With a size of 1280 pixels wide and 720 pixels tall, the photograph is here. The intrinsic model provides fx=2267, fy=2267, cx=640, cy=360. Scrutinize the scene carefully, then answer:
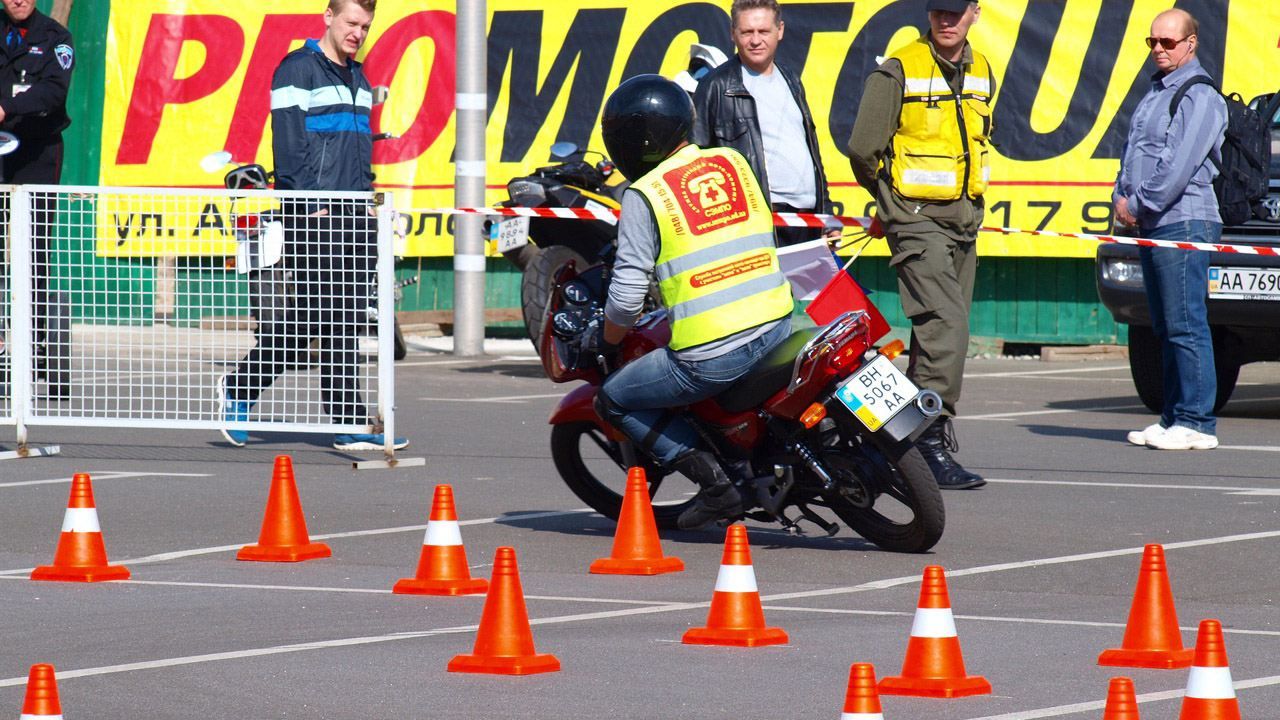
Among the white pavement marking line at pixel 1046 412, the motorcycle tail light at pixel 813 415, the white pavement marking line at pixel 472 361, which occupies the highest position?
the white pavement marking line at pixel 472 361

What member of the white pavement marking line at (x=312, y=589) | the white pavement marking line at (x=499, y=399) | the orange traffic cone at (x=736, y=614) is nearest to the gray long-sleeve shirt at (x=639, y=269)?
the white pavement marking line at (x=312, y=589)

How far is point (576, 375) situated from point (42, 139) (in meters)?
5.45

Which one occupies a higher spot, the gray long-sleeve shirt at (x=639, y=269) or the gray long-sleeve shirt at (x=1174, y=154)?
the gray long-sleeve shirt at (x=1174, y=154)

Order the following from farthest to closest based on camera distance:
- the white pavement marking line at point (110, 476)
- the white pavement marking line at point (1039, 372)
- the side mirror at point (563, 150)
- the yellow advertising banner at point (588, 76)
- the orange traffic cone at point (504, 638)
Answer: the yellow advertising banner at point (588, 76) < the white pavement marking line at point (1039, 372) < the side mirror at point (563, 150) < the white pavement marking line at point (110, 476) < the orange traffic cone at point (504, 638)

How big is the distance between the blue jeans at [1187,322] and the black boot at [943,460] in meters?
2.03

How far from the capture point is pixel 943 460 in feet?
31.5

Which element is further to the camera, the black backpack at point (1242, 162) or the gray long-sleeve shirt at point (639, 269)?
the black backpack at point (1242, 162)

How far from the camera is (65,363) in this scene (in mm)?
11227

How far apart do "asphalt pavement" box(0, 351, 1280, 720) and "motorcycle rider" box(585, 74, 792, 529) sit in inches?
24.3

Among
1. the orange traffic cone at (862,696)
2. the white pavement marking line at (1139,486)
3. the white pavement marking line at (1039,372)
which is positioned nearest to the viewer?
the orange traffic cone at (862,696)

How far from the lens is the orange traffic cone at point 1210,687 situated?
4418 mm

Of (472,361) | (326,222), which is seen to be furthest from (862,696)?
(472,361)

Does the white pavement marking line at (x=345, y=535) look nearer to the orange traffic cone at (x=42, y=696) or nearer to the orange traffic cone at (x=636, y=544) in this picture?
the orange traffic cone at (x=636, y=544)

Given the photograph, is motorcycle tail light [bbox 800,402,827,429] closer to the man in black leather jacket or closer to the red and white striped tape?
the red and white striped tape
